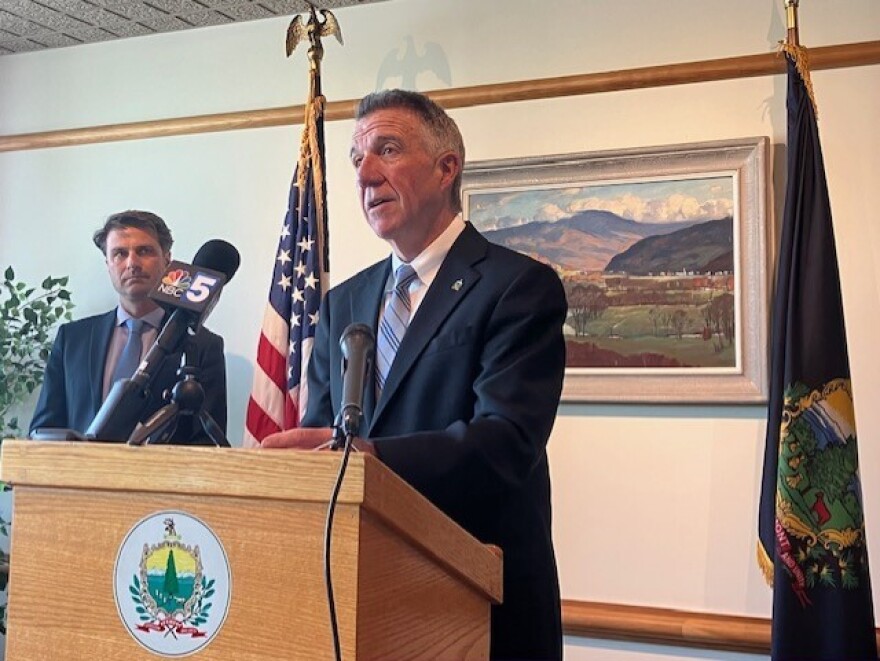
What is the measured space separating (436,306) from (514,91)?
1.83m

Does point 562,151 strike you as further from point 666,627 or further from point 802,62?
point 666,627

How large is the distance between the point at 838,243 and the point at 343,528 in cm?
243

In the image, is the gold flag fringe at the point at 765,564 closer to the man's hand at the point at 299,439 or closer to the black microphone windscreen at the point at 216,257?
the black microphone windscreen at the point at 216,257

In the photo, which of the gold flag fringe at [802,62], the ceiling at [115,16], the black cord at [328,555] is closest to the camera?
the black cord at [328,555]

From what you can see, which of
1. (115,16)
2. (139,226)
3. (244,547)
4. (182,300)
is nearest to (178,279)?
(182,300)

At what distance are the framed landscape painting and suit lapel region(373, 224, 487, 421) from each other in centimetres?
145

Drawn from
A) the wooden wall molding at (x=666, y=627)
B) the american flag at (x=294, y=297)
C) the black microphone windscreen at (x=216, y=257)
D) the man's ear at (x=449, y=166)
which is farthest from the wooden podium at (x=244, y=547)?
the american flag at (x=294, y=297)

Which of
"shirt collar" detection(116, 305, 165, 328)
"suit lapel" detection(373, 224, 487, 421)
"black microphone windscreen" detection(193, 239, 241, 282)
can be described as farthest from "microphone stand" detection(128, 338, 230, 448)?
"shirt collar" detection(116, 305, 165, 328)

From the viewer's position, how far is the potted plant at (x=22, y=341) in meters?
4.01

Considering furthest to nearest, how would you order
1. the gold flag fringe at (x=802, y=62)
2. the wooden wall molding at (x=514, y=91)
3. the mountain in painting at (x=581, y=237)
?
1. the mountain in painting at (x=581, y=237)
2. the wooden wall molding at (x=514, y=91)
3. the gold flag fringe at (x=802, y=62)

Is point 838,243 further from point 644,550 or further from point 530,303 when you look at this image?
point 530,303

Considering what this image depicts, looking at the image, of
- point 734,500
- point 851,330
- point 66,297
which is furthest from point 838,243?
point 66,297

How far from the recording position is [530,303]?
177 centimetres

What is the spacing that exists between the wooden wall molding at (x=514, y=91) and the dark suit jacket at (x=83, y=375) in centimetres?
80
